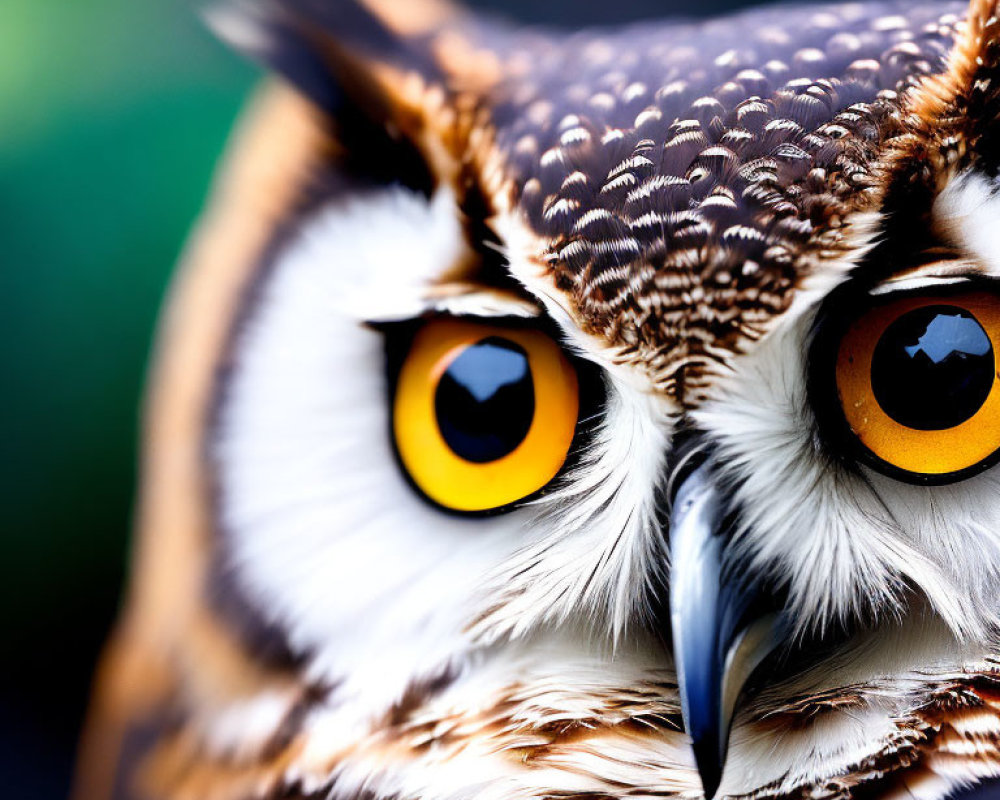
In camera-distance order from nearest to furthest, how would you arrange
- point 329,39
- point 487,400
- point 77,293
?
1. point 487,400
2. point 329,39
3. point 77,293

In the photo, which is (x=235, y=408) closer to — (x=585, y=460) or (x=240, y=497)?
(x=240, y=497)

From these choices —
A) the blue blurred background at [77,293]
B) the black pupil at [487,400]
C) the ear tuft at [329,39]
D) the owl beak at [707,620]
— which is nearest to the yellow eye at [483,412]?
the black pupil at [487,400]

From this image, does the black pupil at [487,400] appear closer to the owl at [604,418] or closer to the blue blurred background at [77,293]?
the owl at [604,418]

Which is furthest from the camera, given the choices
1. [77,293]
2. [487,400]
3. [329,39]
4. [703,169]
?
[77,293]

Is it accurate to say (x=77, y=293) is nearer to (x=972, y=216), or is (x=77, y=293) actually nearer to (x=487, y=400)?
(x=487, y=400)

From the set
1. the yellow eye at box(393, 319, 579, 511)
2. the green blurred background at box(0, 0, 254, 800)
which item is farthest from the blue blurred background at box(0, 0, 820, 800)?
the yellow eye at box(393, 319, 579, 511)

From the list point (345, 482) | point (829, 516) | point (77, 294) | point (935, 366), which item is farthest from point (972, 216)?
point (77, 294)
